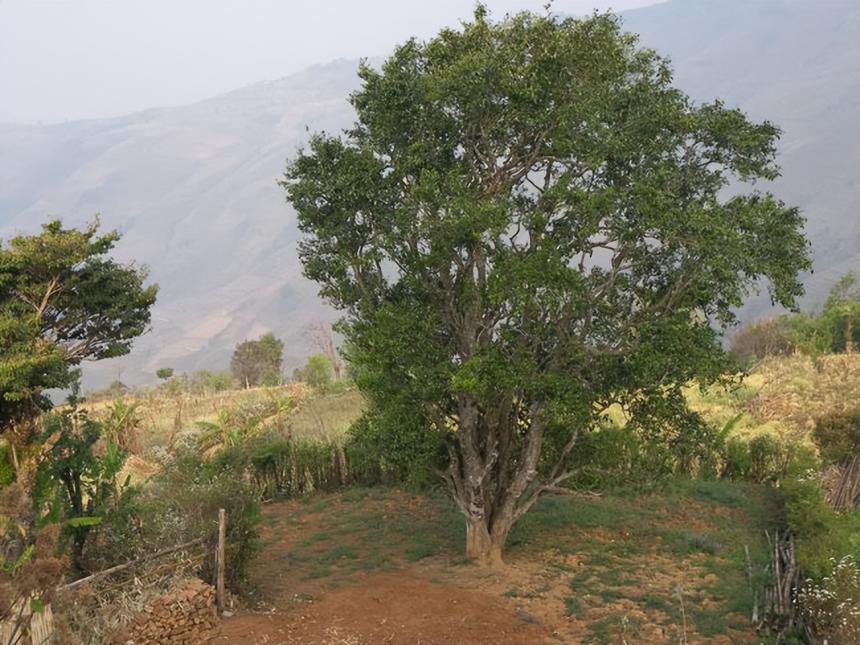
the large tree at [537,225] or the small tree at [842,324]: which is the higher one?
the large tree at [537,225]

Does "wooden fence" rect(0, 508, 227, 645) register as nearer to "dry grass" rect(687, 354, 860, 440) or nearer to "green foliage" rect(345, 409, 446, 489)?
"green foliage" rect(345, 409, 446, 489)

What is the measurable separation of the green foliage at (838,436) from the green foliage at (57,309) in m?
14.1

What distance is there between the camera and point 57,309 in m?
11.9

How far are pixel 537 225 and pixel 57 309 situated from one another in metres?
7.78

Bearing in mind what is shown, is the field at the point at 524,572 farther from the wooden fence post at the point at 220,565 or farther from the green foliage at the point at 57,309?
the green foliage at the point at 57,309

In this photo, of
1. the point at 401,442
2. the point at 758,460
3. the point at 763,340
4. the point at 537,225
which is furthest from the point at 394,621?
the point at 763,340

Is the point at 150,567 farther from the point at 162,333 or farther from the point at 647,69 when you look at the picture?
the point at 162,333

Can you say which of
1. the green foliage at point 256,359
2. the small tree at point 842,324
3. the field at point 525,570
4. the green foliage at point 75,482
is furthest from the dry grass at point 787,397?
the green foliage at point 256,359

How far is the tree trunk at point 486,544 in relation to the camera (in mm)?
11602

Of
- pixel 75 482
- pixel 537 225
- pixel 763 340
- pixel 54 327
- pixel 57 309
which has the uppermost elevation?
pixel 537 225

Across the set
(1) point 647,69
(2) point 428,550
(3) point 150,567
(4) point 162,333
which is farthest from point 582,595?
(4) point 162,333

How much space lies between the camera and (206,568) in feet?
33.6

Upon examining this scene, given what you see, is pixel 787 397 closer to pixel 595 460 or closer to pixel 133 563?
pixel 595 460

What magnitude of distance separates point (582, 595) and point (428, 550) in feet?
9.86
